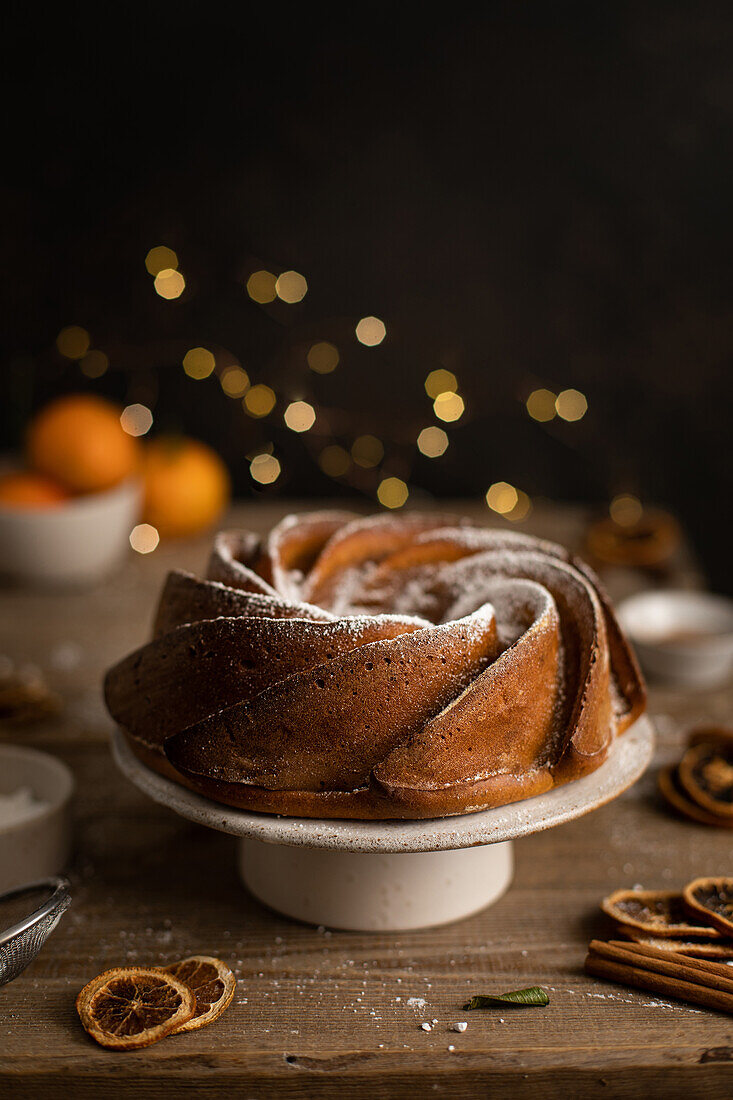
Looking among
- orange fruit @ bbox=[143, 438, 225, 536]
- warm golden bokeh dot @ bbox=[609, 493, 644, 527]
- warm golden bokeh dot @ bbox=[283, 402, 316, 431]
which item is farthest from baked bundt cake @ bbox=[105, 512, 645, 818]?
warm golden bokeh dot @ bbox=[283, 402, 316, 431]

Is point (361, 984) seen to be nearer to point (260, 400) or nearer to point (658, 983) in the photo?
point (658, 983)

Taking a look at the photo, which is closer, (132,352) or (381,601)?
(381,601)

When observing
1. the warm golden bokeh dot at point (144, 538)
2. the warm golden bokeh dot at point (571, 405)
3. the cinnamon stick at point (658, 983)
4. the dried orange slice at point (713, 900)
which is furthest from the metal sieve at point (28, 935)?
the warm golden bokeh dot at point (571, 405)

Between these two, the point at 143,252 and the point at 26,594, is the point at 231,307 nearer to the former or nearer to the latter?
the point at 143,252

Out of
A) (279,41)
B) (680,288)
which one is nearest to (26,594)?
(279,41)

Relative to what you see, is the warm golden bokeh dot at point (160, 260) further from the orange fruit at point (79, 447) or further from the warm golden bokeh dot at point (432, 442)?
the warm golden bokeh dot at point (432, 442)
